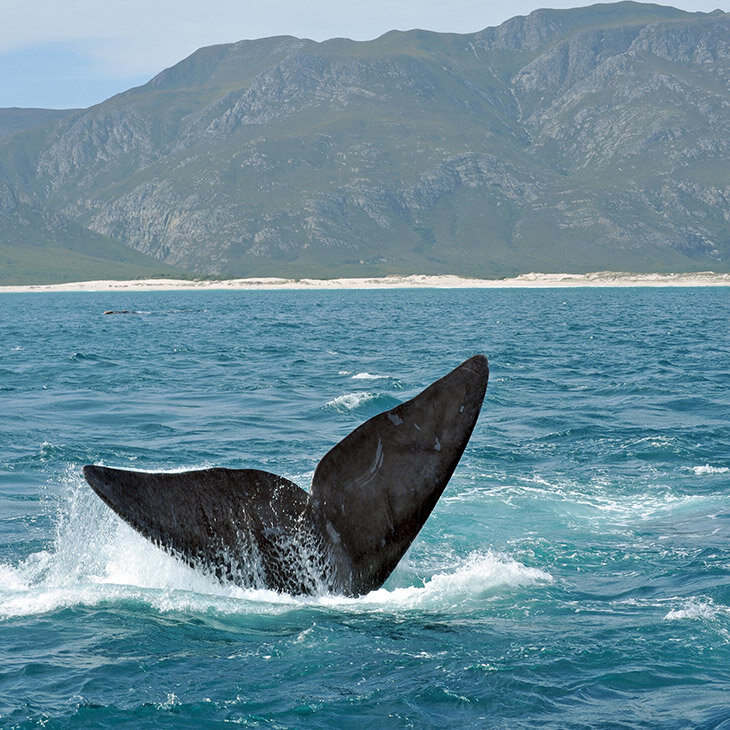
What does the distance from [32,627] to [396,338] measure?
140ft

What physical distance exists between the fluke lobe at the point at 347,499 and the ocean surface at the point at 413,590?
0.68 m

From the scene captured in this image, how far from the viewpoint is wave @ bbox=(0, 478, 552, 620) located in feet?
29.6

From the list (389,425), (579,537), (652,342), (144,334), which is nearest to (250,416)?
(579,537)

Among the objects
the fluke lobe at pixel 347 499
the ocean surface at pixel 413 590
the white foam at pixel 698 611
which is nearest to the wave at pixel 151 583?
the ocean surface at pixel 413 590

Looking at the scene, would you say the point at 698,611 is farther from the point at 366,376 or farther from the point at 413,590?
the point at 366,376

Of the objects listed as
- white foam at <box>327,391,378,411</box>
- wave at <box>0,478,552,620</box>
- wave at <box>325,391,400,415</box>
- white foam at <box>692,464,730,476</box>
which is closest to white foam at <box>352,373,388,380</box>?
wave at <box>325,391,400,415</box>

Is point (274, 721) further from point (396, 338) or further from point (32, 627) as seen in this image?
point (396, 338)

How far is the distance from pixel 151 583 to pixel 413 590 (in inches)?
99.3

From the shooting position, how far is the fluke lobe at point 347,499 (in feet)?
25.8

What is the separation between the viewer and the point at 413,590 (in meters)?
10.0

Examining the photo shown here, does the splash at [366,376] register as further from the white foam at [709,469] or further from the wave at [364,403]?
the white foam at [709,469]

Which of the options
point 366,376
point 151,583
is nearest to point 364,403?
point 366,376

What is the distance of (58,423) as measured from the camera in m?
21.6

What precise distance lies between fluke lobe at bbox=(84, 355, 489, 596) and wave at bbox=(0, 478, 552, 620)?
612 mm
